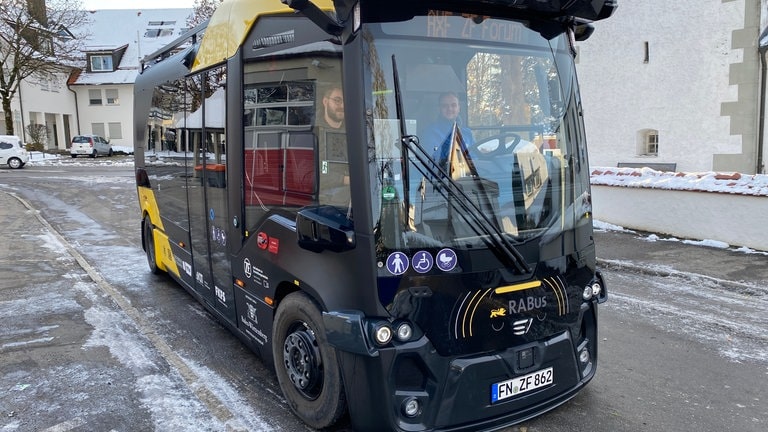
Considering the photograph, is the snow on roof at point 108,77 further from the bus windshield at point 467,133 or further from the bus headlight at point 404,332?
the bus headlight at point 404,332

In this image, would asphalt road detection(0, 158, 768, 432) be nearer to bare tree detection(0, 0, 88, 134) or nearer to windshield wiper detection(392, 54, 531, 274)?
windshield wiper detection(392, 54, 531, 274)

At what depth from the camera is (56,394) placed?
166 inches

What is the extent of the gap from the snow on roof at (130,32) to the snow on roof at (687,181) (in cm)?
4467

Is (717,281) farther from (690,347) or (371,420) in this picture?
(371,420)

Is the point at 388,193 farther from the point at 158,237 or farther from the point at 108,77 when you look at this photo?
the point at 108,77

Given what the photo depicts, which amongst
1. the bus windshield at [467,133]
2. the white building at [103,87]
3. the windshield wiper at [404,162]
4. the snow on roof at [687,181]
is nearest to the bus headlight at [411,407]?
the bus windshield at [467,133]

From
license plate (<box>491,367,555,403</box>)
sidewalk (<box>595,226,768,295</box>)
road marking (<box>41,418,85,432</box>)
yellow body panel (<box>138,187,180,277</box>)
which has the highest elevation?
yellow body panel (<box>138,187,180,277</box>)

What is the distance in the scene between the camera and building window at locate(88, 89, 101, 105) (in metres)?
47.3

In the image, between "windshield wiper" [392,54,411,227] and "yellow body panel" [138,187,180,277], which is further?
"yellow body panel" [138,187,180,277]

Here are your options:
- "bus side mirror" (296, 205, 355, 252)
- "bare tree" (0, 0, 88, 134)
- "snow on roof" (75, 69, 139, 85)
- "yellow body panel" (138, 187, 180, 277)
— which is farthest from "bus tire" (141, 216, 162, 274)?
"snow on roof" (75, 69, 139, 85)

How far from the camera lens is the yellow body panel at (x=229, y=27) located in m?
3.97

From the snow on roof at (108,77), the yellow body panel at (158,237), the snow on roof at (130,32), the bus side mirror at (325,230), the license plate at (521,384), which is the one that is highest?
the snow on roof at (130,32)

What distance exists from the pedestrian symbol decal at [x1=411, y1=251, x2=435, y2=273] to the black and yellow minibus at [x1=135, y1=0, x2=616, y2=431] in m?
0.01

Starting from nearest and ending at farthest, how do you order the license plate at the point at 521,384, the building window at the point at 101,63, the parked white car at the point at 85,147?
the license plate at the point at 521,384 → the parked white car at the point at 85,147 → the building window at the point at 101,63
